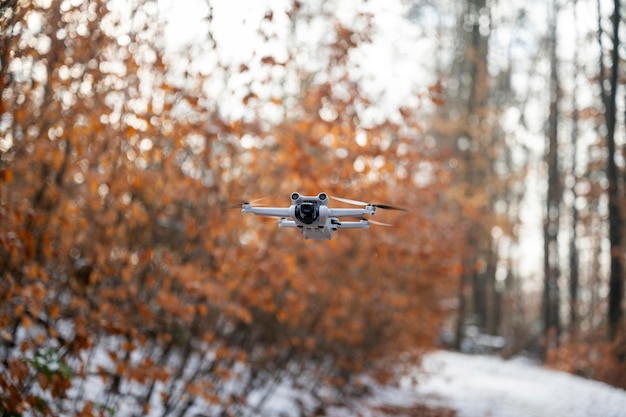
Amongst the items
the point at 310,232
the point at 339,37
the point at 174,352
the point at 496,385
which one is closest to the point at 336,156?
the point at 339,37

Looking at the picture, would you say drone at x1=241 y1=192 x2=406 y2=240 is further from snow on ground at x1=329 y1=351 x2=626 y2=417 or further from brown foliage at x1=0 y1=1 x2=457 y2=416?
snow on ground at x1=329 y1=351 x2=626 y2=417

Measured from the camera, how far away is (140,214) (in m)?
6.05

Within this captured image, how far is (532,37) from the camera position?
77.5ft

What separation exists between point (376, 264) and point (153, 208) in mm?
4495

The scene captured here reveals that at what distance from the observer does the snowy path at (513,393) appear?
1083cm

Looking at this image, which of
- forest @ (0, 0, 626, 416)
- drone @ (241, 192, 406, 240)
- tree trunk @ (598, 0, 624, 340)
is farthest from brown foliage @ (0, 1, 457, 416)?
tree trunk @ (598, 0, 624, 340)

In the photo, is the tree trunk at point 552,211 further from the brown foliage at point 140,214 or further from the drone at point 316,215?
the drone at point 316,215

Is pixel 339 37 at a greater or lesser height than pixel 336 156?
greater

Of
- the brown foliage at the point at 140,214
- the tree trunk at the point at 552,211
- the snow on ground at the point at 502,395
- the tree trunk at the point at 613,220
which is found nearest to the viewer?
the brown foliage at the point at 140,214

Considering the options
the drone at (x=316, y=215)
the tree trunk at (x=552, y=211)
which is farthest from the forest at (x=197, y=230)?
the tree trunk at (x=552, y=211)

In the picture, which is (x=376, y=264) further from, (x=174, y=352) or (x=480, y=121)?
(x=480, y=121)

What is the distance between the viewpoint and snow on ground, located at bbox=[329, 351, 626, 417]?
1080 cm

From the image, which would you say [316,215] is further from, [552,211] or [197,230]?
[552,211]

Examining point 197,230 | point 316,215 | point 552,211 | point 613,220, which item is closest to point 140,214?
point 197,230
